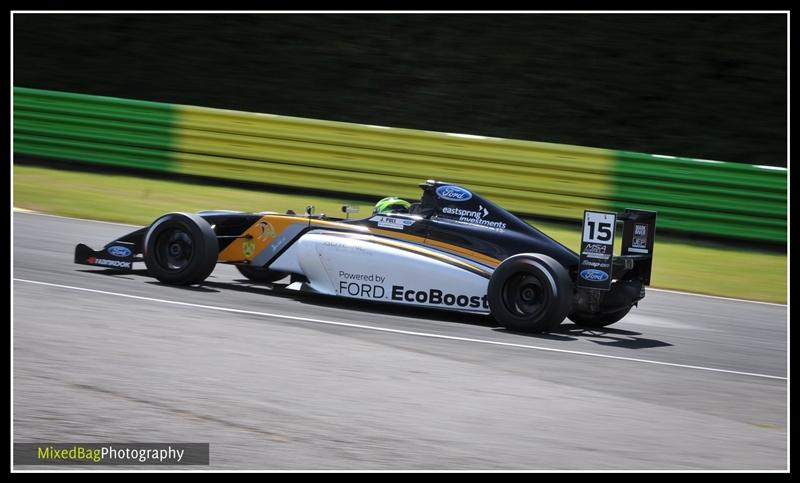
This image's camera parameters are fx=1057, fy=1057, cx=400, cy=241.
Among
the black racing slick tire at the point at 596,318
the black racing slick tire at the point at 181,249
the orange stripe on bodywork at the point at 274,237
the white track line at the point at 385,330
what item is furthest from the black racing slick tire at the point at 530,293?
the black racing slick tire at the point at 181,249

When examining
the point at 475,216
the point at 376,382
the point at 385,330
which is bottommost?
the point at 376,382

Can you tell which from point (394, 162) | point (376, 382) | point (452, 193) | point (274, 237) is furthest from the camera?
point (394, 162)

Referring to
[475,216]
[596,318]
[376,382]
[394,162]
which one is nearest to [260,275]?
[475,216]

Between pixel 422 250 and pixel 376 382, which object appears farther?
pixel 422 250

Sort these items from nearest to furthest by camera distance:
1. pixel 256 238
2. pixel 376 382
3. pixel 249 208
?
pixel 376 382 < pixel 256 238 < pixel 249 208

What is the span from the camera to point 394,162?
15820 millimetres

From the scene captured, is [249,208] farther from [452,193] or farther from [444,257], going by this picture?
[444,257]

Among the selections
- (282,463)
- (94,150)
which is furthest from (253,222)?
(94,150)

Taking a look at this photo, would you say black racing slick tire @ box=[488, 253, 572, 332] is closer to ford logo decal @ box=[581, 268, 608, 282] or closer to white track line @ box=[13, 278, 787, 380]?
ford logo decal @ box=[581, 268, 608, 282]

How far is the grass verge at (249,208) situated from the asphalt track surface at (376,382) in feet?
7.30

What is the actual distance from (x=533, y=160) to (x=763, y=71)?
650 centimetres

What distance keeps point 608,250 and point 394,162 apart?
7540mm

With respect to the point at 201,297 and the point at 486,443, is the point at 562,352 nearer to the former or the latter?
the point at 486,443

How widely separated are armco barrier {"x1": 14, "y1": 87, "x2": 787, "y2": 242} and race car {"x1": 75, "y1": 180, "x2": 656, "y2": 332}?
220 inches
